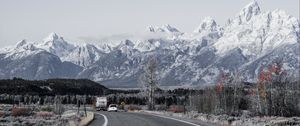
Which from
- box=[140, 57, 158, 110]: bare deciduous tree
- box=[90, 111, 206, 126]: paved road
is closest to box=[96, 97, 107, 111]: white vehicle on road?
box=[140, 57, 158, 110]: bare deciduous tree

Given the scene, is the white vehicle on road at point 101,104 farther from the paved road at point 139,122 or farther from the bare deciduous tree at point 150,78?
the paved road at point 139,122

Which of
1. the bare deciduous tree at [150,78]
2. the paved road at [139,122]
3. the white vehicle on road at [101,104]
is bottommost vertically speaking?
the paved road at [139,122]

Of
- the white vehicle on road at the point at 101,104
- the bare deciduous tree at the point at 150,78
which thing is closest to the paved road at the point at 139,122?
the bare deciduous tree at the point at 150,78

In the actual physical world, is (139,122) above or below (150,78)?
below

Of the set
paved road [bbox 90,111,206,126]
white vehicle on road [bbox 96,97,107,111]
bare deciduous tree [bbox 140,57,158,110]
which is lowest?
paved road [bbox 90,111,206,126]

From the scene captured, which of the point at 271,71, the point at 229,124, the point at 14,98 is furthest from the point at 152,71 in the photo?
the point at 14,98

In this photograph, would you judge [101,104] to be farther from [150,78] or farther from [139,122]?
[139,122]

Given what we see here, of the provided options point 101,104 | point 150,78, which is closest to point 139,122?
point 150,78

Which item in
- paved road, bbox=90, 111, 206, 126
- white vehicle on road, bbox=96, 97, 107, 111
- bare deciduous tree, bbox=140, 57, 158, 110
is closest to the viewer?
paved road, bbox=90, 111, 206, 126

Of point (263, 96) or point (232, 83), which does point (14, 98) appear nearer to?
point (232, 83)

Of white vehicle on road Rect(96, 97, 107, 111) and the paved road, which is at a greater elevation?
white vehicle on road Rect(96, 97, 107, 111)

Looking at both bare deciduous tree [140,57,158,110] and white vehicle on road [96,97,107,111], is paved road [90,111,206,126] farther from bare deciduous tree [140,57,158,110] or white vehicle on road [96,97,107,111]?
white vehicle on road [96,97,107,111]

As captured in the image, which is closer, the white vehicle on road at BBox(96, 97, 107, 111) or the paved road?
the paved road

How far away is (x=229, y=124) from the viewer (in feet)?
130
